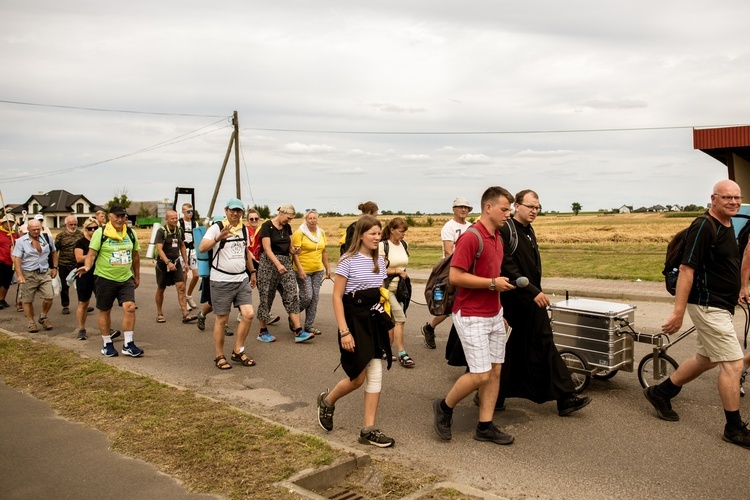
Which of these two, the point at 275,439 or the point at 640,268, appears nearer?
the point at 275,439

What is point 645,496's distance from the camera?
4.32 meters

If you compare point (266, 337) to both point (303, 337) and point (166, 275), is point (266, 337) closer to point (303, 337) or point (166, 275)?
point (303, 337)

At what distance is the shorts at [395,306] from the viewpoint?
26.4ft

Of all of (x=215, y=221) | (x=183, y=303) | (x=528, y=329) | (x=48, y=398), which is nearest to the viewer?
(x=528, y=329)

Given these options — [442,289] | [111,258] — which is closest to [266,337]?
[111,258]

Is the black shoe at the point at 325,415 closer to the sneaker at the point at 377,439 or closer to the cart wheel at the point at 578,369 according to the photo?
the sneaker at the point at 377,439

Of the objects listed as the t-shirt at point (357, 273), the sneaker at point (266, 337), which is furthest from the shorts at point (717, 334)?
the sneaker at point (266, 337)

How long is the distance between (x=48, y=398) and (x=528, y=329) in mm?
4594

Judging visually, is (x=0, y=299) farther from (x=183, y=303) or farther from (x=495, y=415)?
(x=495, y=415)

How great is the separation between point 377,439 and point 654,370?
2827 millimetres

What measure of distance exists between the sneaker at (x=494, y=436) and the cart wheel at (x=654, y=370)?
6.19 ft

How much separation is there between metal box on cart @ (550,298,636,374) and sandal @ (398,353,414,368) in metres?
1.87

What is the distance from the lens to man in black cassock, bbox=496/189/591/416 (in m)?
5.81

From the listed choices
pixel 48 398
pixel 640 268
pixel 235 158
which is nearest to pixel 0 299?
pixel 48 398
